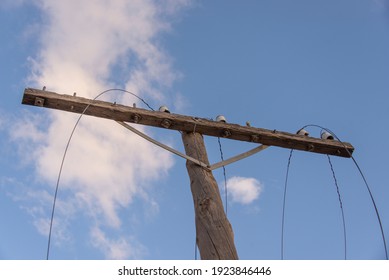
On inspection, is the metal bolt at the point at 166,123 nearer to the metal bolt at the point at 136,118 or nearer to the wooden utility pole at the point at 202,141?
the wooden utility pole at the point at 202,141

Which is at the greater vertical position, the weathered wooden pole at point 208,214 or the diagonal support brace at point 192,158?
the diagonal support brace at point 192,158

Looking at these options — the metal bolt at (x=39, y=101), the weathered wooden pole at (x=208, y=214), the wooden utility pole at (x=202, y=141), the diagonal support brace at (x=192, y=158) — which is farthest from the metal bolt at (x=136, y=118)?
the metal bolt at (x=39, y=101)

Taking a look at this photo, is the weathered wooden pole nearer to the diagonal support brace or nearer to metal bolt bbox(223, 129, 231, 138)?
the diagonal support brace

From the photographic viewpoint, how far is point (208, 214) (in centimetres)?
393

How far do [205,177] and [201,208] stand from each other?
447 mm

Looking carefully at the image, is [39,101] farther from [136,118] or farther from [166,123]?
[166,123]

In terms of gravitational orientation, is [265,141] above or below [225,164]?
above

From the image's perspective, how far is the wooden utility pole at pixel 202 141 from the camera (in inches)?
148

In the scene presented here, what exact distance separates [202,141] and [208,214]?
122cm

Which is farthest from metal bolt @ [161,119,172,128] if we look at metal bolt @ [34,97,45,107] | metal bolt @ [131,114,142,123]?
metal bolt @ [34,97,45,107]

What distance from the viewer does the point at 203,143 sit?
495 cm
